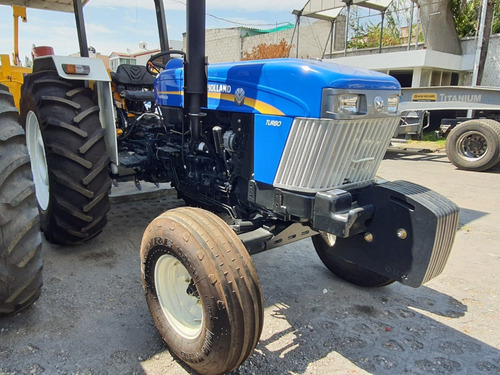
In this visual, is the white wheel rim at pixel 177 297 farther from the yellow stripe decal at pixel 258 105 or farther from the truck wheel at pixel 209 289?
the yellow stripe decal at pixel 258 105

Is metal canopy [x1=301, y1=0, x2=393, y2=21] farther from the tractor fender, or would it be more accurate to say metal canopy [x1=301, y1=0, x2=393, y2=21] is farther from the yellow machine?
the tractor fender

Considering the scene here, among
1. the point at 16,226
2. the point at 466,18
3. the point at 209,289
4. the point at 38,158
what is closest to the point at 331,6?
the point at 466,18

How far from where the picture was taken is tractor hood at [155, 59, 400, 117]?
2.13 metres

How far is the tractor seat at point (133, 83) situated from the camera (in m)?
4.50

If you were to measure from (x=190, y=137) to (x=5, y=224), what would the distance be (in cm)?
140

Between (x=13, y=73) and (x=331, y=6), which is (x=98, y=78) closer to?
(x=13, y=73)

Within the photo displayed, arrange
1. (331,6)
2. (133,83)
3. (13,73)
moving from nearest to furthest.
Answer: (133,83), (13,73), (331,6)

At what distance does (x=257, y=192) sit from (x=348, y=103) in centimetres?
77

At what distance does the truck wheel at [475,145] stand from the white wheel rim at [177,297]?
7198 millimetres

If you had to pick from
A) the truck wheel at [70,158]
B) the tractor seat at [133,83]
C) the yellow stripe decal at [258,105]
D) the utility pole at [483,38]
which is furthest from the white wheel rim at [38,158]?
the utility pole at [483,38]

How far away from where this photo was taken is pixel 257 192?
2.56 metres

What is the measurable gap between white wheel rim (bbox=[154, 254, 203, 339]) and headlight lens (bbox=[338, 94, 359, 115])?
48.8 inches

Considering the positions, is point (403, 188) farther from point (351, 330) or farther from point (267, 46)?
point (267, 46)

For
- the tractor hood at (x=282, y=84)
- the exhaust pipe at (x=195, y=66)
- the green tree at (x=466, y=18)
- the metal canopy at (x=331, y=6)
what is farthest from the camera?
the green tree at (x=466, y=18)
